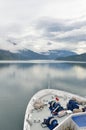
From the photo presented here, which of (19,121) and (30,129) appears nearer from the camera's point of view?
(30,129)

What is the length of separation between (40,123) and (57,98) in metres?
7.76

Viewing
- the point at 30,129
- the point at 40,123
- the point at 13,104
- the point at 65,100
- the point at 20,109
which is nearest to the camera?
the point at 30,129

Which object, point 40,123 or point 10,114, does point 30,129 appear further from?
point 10,114

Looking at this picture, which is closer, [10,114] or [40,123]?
[40,123]

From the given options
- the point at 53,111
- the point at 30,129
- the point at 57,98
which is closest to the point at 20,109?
the point at 57,98

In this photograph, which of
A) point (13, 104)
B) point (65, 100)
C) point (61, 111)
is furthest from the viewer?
point (13, 104)

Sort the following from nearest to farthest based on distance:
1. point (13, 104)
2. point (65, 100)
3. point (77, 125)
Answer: point (77, 125), point (65, 100), point (13, 104)

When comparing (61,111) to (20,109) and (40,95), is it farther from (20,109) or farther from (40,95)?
(20,109)

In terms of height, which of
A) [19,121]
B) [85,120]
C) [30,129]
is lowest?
[19,121]

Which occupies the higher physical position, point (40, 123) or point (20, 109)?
point (40, 123)

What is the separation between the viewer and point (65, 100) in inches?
969

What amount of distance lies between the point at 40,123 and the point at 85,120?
4.46 meters

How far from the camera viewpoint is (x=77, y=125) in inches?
577

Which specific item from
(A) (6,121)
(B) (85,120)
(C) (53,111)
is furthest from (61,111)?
(A) (6,121)
